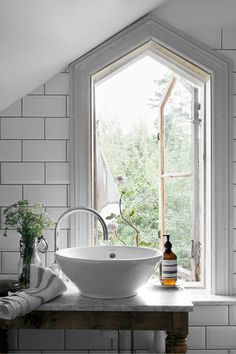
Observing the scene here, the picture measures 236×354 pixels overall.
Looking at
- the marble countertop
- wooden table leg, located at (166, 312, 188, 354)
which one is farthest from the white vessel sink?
wooden table leg, located at (166, 312, 188, 354)

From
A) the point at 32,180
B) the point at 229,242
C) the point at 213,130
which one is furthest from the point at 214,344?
the point at 32,180

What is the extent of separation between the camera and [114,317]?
2016 millimetres

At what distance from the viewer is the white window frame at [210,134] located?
8.11 ft

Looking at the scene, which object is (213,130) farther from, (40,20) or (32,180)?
(40,20)

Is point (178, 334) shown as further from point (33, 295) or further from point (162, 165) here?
point (162, 165)

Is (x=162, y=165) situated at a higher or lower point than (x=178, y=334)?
higher

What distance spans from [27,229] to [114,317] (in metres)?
0.56

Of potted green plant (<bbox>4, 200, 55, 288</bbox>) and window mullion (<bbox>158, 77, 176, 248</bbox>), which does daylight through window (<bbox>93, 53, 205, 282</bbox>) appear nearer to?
window mullion (<bbox>158, 77, 176, 248</bbox>)

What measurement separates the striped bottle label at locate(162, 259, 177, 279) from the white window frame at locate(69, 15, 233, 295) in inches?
10.3

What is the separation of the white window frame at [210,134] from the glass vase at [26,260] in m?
0.26

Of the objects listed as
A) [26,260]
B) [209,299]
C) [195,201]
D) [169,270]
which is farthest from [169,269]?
[26,260]

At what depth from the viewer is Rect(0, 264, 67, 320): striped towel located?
1.85m

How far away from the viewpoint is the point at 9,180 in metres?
2.47

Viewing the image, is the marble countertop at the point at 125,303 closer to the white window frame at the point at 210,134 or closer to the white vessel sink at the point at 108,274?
the white vessel sink at the point at 108,274
